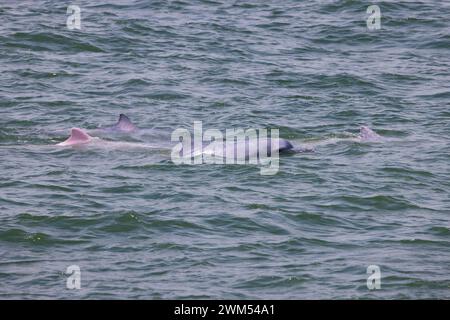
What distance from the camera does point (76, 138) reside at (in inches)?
689

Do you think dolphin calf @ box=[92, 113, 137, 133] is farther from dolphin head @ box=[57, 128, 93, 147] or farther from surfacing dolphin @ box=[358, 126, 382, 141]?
surfacing dolphin @ box=[358, 126, 382, 141]

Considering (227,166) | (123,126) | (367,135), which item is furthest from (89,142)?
(367,135)

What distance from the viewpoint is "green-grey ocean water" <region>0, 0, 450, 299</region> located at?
40.5 feet

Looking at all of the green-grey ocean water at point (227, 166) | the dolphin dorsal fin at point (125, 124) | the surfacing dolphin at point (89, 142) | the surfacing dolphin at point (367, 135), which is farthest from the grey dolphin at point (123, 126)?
the surfacing dolphin at point (367, 135)

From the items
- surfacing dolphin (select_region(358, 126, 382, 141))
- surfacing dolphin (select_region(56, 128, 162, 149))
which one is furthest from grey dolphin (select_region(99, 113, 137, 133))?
surfacing dolphin (select_region(358, 126, 382, 141))

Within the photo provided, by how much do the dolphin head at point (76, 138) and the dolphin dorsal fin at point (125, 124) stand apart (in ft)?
2.66

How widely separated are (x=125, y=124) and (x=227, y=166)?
267 cm

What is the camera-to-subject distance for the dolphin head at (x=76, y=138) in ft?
57.1

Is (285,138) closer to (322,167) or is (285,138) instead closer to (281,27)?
(322,167)

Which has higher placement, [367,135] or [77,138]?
[77,138]

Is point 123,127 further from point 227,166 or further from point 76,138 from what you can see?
point 227,166

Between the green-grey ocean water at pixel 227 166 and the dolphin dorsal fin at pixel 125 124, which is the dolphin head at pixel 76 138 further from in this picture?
the dolphin dorsal fin at pixel 125 124

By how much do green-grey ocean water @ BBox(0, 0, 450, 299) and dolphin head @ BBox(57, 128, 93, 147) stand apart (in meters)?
0.23
